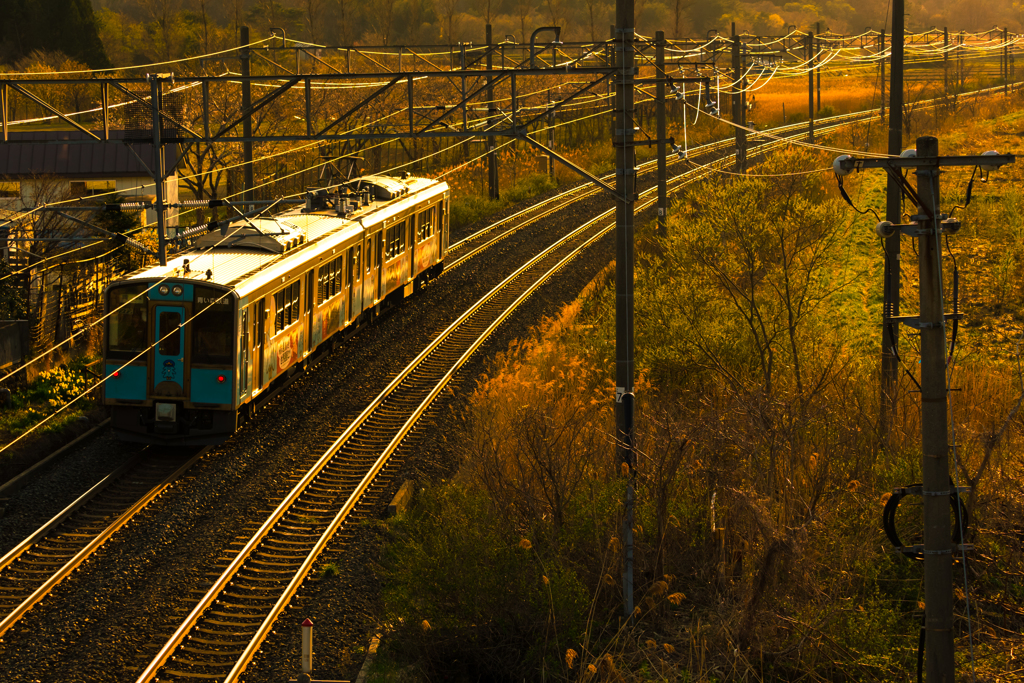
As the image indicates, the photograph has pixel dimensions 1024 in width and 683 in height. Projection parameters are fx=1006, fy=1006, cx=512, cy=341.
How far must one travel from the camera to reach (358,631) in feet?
33.0

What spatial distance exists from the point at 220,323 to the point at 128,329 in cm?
143

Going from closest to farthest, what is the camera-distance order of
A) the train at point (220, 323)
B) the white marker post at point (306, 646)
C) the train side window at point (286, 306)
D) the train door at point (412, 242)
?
the white marker post at point (306, 646) → the train at point (220, 323) → the train side window at point (286, 306) → the train door at point (412, 242)

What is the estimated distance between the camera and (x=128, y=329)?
1444 centimetres

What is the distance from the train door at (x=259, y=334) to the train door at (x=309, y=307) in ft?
6.29

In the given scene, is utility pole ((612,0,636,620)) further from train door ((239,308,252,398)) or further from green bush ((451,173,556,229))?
green bush ((451,173,556,229))

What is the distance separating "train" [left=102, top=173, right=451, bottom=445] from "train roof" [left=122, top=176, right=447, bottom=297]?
24 mm

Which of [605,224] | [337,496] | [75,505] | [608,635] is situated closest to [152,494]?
[75,505]

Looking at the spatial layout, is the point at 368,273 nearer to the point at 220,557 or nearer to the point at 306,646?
the point at 220,557

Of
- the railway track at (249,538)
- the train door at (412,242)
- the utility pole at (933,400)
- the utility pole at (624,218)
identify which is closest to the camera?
the utility pole at (933,400)

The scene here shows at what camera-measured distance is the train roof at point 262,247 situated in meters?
14.7

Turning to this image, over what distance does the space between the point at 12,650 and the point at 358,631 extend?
3.20m

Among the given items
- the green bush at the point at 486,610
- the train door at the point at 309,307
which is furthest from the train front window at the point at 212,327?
the green bush at the point at 486,610

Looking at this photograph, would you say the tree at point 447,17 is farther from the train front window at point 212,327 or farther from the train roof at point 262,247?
the train front window at point 212,327

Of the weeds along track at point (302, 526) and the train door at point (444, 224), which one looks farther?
the train door at point (444, 224)
